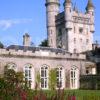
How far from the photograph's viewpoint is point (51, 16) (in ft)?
202

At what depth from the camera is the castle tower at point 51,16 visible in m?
60.8

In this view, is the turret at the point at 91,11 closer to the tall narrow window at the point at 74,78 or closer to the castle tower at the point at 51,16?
Result: the castle tower at the point at 51,16

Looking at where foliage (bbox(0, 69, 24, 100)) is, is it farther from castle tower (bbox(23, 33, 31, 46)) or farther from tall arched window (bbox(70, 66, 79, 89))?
castle tower (bbox(23, 33, 31, 46))

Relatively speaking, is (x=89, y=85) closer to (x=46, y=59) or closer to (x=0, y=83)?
(x=46, y=59)

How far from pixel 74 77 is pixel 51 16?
26.3 meters

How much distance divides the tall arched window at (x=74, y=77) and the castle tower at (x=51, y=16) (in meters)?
24.6

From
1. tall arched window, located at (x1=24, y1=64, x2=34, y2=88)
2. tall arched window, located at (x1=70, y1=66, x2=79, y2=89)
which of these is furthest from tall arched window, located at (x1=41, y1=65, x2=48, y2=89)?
tall arched window, located at (x1=70, y1=66, x2=79, y2=89)

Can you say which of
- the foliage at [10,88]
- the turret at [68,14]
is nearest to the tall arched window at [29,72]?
the foliage at [10,88]

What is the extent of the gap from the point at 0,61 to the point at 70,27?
1091 inches

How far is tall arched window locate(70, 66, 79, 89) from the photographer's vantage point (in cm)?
3650

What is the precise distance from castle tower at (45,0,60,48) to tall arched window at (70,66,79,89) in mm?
24572

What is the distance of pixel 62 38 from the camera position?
60.1 m

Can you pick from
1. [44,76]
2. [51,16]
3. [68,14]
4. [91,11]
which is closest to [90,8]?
[91,11]

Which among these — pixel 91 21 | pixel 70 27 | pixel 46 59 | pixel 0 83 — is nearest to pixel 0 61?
pixel 46 59
